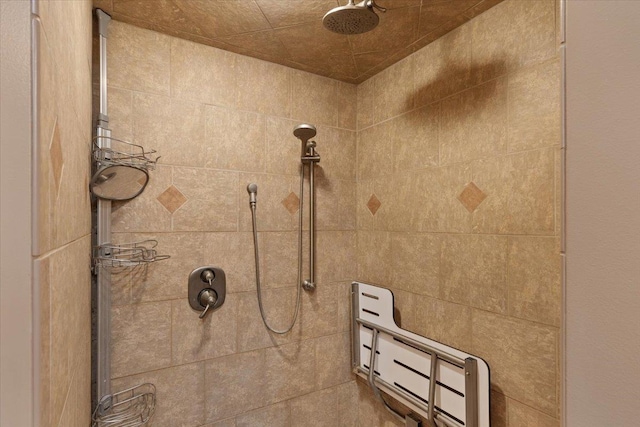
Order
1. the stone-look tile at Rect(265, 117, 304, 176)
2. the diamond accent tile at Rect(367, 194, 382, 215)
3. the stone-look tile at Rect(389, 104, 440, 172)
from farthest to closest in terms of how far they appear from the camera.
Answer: the diamond accent tile at Rect(367, 194, 382, 215) → the stone-look tile at Rect(265, 117, 304, 176) → the stone-look tile at Rect(389, 104, 440, 172)

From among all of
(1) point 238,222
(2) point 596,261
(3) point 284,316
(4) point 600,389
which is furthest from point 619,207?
(3) point 284,316

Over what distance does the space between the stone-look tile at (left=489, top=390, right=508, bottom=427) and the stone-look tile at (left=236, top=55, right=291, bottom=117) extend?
1632mm

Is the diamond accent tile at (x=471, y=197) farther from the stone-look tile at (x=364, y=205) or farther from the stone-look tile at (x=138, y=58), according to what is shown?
the stone-look tile at (x=138, y=58)

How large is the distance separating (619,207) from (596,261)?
75mm

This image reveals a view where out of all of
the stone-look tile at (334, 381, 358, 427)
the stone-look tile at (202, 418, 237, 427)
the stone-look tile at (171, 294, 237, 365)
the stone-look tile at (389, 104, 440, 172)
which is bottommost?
the stone-look tile at (334, 381, 358, 427)

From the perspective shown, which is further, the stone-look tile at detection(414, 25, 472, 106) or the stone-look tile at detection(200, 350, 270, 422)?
the stone-look tile at detection(200, 350, 270, 422)

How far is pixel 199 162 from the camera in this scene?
1.57m

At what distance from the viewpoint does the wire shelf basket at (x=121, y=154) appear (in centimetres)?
131

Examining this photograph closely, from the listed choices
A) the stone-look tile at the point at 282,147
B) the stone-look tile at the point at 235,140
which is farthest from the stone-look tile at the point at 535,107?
the stone-look tile at the point at 235,140

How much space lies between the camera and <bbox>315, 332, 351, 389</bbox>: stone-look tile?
1.87 m

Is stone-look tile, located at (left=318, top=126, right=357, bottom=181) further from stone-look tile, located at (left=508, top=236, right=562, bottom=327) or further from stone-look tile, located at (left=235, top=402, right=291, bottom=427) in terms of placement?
stone-look tile, located at (left=235, top=402, right=291, bottom=427)

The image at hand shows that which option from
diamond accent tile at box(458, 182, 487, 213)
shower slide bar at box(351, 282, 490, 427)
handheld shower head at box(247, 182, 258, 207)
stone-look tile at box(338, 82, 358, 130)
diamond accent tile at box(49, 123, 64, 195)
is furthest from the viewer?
stone-look tile at box(338, 82, 358, 130)

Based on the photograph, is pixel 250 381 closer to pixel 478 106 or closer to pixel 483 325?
pixel 483 325

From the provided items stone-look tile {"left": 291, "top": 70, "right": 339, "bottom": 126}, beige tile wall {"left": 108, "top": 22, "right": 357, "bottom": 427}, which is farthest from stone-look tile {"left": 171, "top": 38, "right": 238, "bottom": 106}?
stone-look tile {"left": 291, "top": 70, "right": 339, "bottom": 126}
